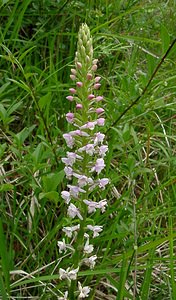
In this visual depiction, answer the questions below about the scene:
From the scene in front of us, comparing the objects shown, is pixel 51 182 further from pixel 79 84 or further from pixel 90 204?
pixel 79 84

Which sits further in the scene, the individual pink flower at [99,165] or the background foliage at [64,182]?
the background foliage at [64,182]

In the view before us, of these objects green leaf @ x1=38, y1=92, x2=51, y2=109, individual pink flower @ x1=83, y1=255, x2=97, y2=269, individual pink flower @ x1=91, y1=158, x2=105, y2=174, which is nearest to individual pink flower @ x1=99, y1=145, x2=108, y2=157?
individual pink flower @ x1=91, y1=158, x2=105, y2=174

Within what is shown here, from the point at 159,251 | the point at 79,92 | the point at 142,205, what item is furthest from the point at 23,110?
the point at 79,92

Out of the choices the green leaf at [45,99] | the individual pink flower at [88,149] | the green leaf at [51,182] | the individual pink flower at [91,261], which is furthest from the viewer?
the green leaf at [45,99]

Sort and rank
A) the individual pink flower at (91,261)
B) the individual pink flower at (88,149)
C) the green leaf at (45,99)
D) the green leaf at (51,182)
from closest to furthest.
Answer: the individual pink flower at (88,149) < the individual pink flower at (91,261) < the green leaf at (51,182) < the green leaf at (45,99)

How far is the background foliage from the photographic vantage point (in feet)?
6.26

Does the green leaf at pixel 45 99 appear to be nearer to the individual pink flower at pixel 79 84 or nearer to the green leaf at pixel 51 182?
the green leaf at pixel 51 182

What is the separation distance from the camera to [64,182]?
7.54ft

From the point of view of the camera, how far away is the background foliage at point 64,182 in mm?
1907

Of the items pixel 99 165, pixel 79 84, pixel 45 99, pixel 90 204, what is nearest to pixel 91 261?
pixel 90 204

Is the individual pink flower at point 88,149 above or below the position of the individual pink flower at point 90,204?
above

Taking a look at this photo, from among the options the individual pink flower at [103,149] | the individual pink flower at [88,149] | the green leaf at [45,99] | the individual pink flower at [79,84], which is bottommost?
the green leaf at [45,99]

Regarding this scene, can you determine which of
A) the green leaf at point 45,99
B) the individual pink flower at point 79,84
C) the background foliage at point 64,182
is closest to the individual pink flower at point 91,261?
the background foliage at point 64,182

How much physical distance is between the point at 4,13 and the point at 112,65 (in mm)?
611
